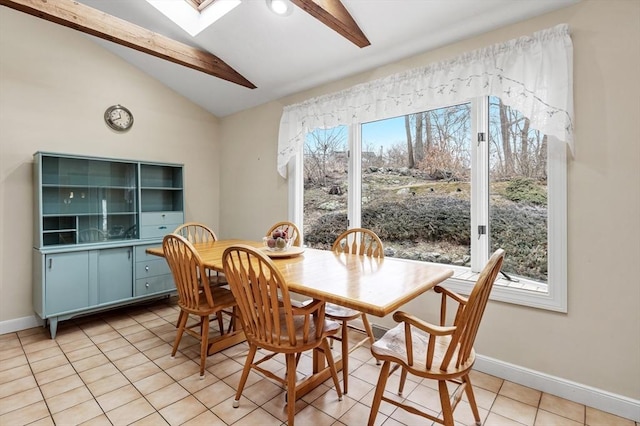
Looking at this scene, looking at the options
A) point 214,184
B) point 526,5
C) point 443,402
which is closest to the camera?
point 443,402

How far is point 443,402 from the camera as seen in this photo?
1416 mm

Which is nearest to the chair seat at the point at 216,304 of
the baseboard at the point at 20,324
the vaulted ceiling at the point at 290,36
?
the baseboard at the point at 20,324

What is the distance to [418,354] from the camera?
1.58 m

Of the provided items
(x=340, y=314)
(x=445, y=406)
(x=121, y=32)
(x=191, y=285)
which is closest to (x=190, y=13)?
(x=121, y=32)

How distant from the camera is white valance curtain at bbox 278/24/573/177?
1921 mm

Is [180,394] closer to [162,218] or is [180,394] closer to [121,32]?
[162,218]

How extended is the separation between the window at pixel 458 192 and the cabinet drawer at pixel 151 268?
1774mm

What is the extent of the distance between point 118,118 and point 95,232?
1285 millimetres

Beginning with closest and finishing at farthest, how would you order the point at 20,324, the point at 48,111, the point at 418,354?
the point at 418,354 < the point at 20,324 < the point at 48,111

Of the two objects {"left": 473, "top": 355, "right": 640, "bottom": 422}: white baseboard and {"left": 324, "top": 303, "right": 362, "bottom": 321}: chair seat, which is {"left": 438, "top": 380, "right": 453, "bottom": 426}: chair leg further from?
{"left": 473, "top": 355, "right": 640, "bottom": 422}: white baseboard

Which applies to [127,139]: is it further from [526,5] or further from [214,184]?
[526,5]

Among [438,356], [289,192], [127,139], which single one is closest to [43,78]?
[127,139]

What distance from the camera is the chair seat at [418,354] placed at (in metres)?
1.40

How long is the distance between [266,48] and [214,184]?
2.17 m
